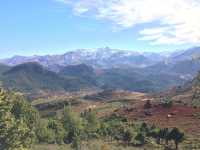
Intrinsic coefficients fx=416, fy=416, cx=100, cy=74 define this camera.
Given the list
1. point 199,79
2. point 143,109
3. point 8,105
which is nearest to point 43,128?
point 8,105

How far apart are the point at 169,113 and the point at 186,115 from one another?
10.4 m

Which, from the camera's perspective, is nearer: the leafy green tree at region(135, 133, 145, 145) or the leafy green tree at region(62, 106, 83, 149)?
the leafy green tree at region(62, 106, 83, 149)

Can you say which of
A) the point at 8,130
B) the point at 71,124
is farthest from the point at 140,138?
the point at 8,130

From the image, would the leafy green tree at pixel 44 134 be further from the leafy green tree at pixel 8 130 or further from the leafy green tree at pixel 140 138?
the leafy green tree at pixel 8 130

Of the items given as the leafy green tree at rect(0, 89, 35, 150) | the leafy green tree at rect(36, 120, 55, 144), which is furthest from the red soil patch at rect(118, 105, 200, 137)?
the leafy green tree at rect(0, 89, 35, 150)

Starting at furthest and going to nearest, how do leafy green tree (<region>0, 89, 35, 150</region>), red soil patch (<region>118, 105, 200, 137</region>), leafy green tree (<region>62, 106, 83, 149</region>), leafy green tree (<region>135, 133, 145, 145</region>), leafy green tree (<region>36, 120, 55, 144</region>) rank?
1. red soil patch (<region>118, 105, 200, 137</region>)
2. leafy green tree (<region>135, 133, 145, 145</region>)
3. leafy green tree (<region>62, 106, 83, 149</region>)
4. leafy green tree (<region>36, 120, 55, 144</region>)
5. leafy green tree (<region>0, 89, 35, 150</region>)

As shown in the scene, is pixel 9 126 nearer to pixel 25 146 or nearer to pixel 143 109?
pixel 25 146

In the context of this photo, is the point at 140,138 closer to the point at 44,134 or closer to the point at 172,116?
the point at 44,134

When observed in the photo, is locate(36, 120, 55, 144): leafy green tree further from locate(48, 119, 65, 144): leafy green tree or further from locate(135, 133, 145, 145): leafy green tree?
locate(135, 133, 145, 145): leafy green tree

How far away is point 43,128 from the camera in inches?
4102

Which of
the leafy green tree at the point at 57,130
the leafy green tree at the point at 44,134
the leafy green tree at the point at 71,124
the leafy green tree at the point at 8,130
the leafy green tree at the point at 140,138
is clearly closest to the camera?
the leafy green tree at the point at 8,130

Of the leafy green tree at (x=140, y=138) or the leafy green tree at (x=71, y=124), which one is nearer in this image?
the leafy green tree at (x=71, y=124)

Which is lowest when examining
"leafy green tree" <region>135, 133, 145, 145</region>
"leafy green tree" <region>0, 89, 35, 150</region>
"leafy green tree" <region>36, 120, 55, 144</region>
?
"leafy green tree" <region>135, 133, 145, 145</region>

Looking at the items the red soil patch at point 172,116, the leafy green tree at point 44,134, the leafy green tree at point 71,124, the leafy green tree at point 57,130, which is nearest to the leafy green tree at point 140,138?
the leafy green tree at point 71,124
